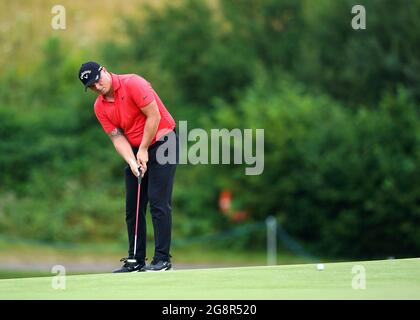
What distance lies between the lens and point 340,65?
3644 centimetres

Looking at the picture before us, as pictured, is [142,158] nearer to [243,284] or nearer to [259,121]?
[243,284]

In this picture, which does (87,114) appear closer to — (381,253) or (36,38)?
(36,38)

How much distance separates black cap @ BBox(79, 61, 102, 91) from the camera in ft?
30.3

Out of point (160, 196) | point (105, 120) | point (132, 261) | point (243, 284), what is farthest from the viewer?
point (132, 261)

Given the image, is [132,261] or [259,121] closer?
[132,261]

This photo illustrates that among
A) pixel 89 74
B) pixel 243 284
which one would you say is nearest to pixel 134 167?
pixel 89 74

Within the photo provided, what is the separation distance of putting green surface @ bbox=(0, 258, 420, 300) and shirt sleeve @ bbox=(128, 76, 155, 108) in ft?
5.39

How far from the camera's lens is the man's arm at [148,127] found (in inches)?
370

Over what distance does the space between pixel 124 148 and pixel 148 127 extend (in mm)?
419

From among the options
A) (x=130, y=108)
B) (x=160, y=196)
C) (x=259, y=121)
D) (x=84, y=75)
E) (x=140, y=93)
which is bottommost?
(x=160, y=196)

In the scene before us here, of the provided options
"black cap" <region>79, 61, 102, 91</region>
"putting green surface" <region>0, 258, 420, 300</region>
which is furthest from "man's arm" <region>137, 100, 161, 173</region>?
"putting green surface" <region>0, 258, 420, 300</region>

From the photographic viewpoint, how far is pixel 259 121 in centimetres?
3100
